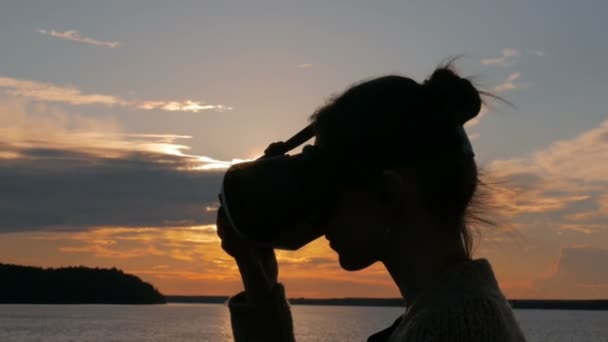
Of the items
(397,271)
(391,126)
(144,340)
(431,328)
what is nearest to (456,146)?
(391,126)

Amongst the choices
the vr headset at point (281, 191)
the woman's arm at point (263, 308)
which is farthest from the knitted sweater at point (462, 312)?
the woman's arm at point (263, 308)

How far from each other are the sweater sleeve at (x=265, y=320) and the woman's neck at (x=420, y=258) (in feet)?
2.57

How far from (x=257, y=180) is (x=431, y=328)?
44 centimetres

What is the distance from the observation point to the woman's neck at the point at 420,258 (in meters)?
1.79

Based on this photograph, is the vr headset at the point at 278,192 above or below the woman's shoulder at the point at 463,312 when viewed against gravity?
above

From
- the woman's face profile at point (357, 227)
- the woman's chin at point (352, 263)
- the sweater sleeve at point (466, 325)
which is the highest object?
the woman's face profile at point (357, 227)

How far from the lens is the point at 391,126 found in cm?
175

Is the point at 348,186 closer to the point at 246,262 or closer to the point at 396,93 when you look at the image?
the point at 396,93

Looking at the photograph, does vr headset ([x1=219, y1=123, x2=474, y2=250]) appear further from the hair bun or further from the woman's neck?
the hair bun

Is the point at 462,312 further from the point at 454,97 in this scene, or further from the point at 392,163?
the point at 454,97

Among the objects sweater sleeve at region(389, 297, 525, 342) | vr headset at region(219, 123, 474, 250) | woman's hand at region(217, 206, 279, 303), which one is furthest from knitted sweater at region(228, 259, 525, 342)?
woman's hand at region(217, 206, 279, 303)

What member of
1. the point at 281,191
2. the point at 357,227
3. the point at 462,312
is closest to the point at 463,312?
the point at 462,312

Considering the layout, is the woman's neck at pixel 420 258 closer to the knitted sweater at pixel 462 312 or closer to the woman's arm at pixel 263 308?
the knitted sweater at pixel 462 312

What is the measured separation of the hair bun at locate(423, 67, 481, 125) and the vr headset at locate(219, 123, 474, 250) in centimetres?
27
